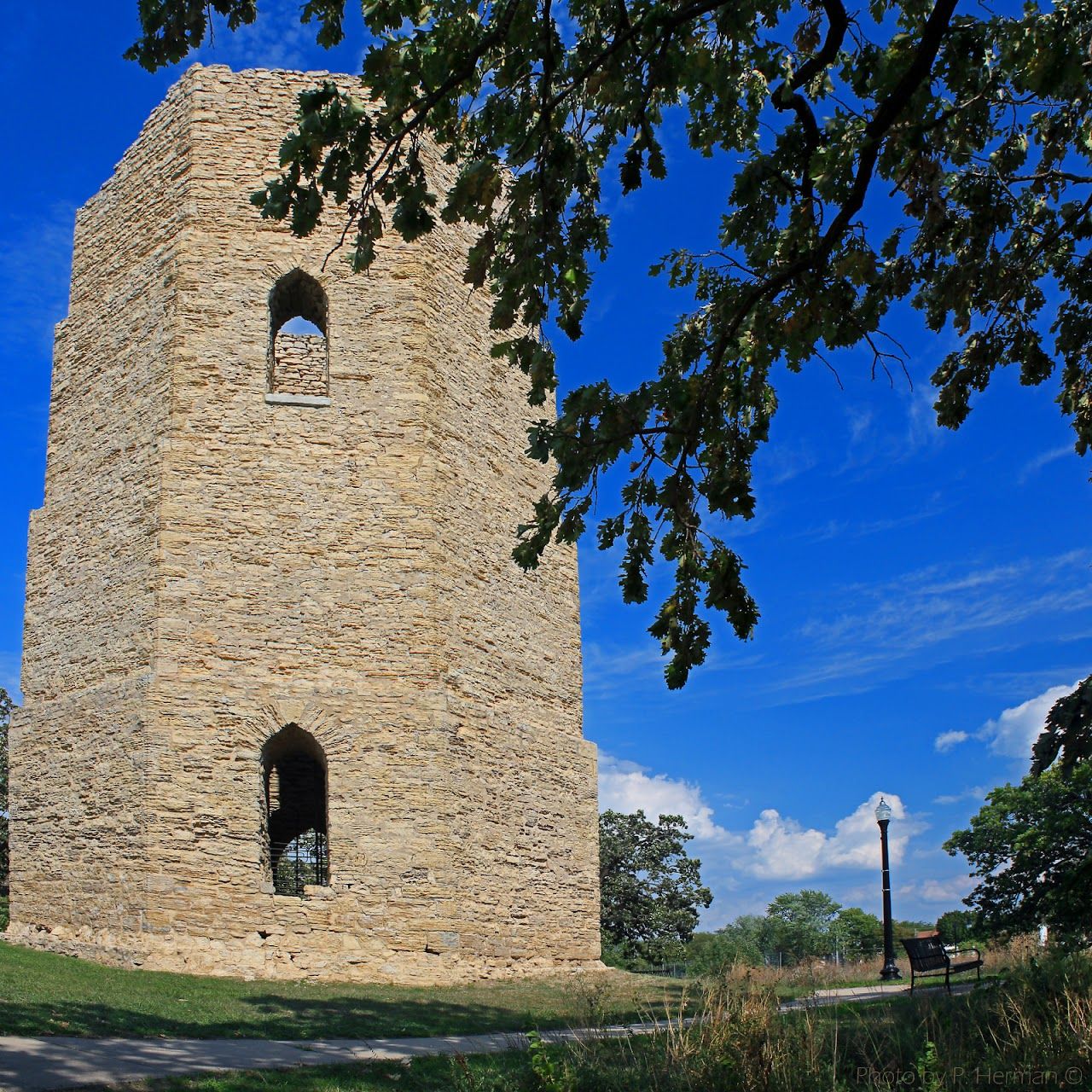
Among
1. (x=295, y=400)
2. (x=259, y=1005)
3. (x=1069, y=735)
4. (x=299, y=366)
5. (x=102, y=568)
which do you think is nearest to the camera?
(x=1069, y=735)

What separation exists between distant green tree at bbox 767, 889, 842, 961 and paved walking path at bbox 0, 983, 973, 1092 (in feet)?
137

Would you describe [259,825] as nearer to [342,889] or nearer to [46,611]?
[342,889]

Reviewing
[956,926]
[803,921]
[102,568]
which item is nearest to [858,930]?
[803,921]

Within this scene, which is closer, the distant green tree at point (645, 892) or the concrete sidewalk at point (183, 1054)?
the concrete sidewalk at point (183, 1054)

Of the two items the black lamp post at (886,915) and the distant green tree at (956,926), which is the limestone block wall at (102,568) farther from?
the distant green tree at (956,926)

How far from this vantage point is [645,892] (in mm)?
27484

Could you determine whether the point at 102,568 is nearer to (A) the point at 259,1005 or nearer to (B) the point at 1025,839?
(A) the point at 259,1005

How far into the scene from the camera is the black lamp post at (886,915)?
17359 mm

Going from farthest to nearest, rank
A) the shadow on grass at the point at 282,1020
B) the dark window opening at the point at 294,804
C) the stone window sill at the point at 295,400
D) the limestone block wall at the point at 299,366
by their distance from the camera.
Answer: the dark window opening at the point at 294,804 → the limestone block wall at the point at 299,366 → the stone window sill at the point at 295,400 → the shadow on grass at the point at 282,1020

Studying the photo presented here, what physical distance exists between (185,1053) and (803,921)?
62.1 metres

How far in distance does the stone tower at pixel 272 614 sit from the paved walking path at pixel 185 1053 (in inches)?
186

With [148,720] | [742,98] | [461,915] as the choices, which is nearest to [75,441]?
[148,720]

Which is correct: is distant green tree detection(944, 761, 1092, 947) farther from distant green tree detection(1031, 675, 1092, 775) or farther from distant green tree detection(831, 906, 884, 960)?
distant green tree detection(831, 906, 884, 960)

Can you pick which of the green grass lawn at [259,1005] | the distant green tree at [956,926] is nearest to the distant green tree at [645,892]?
the distant green tree at [956,926]
